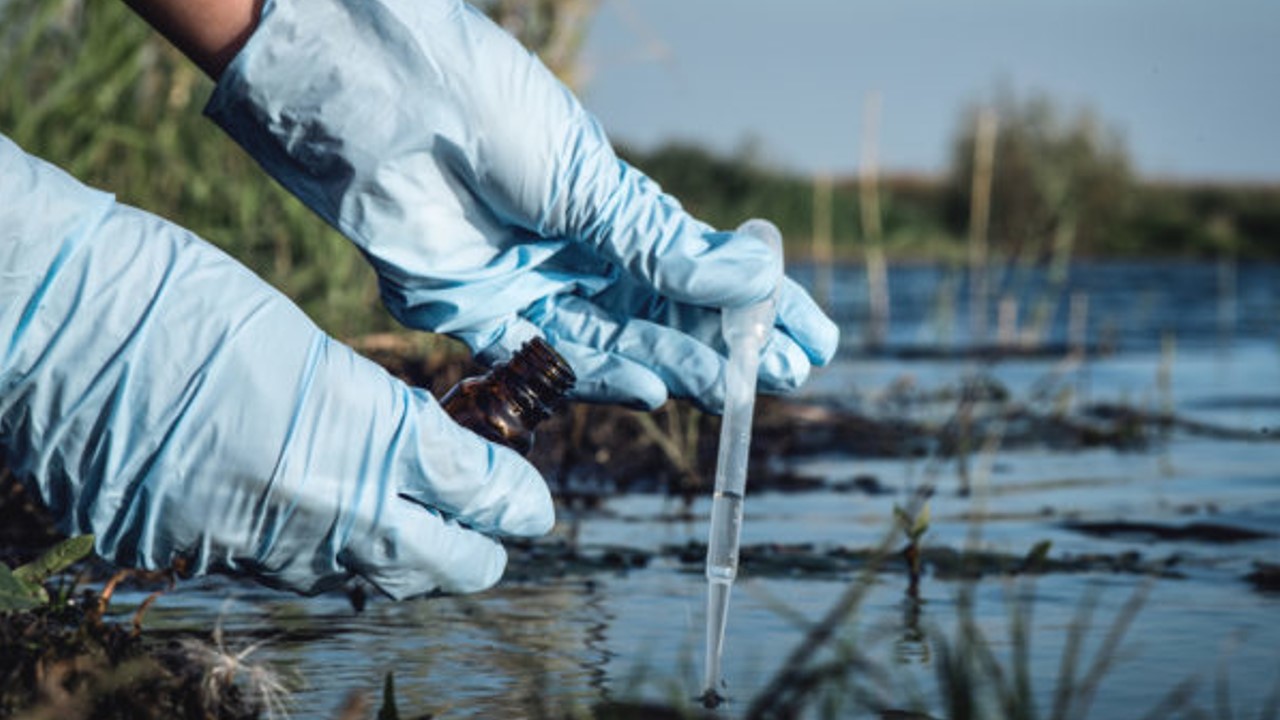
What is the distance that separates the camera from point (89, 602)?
8.48ft

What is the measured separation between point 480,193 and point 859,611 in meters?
1.30

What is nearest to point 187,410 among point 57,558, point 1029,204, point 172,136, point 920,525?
point 57,558

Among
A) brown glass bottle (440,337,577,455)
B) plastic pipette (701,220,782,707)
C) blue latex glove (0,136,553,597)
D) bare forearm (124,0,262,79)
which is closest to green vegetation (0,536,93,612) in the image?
blue latex glove (0,136,553,597)

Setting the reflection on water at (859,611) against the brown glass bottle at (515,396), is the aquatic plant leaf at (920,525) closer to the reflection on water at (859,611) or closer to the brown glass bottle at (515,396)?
the reflection on water at (859,611)

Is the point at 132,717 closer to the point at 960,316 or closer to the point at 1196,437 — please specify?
the point at 1196,437

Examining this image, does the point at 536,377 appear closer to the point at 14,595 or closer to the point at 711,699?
the point at 711,699

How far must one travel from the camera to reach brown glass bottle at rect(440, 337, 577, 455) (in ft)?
9.07

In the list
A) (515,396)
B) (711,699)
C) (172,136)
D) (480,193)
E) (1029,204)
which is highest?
(1029,204)

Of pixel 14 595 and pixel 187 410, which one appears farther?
pixel 187 410

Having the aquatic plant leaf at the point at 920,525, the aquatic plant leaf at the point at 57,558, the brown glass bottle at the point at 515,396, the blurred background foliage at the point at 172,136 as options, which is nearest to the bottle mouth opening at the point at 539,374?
the brown glass bottle at the point at 515,396

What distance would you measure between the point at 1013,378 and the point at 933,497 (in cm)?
520

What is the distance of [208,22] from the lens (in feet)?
9.43

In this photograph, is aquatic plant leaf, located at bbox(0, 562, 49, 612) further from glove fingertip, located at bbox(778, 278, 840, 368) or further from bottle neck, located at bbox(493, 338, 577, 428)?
glove fingertip, located at bbox(778, 278, 840, 368)

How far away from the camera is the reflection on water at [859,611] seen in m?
3.07
